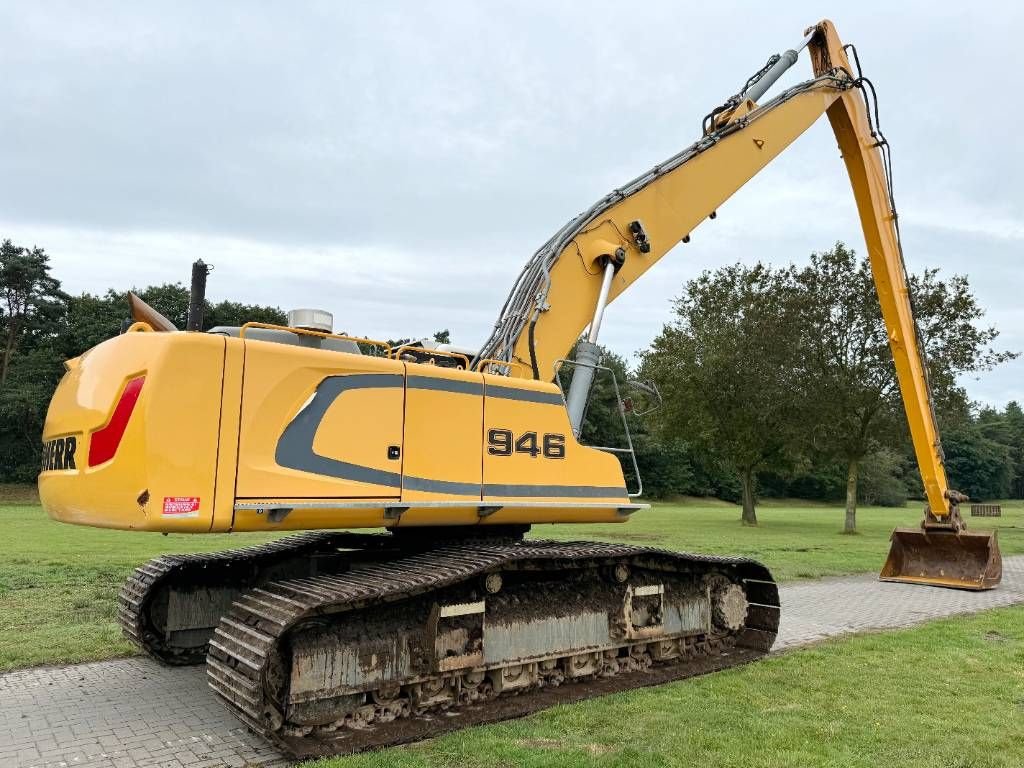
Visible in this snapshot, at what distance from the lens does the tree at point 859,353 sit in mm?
26672

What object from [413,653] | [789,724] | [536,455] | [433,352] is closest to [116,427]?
[433,352]

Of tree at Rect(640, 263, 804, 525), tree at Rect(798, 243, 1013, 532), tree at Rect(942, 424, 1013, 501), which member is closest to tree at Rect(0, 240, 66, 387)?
tree at Rect(640, 263, 804, 525)

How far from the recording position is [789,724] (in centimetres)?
539

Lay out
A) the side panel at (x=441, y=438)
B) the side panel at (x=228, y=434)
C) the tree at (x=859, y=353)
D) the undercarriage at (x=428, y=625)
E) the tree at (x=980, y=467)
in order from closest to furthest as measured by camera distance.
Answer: the side panel at (x=228, y=434), the undercarriage at (x=428, y=625), the side panel at (x=441, y=438), the tree at (x=859, y=353), the tree at (x=980, y=467)

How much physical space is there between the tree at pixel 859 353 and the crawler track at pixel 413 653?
869 inches

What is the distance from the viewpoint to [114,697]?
5863 millimetres

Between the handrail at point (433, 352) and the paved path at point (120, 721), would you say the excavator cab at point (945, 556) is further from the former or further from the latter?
the handrail at point (433, 352)

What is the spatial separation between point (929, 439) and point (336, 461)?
392 inches

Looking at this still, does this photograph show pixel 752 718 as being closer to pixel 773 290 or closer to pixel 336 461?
pixel 336 461

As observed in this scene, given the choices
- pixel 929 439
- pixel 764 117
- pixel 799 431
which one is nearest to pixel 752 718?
pixel 764 117

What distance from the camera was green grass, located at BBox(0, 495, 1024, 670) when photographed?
746cm

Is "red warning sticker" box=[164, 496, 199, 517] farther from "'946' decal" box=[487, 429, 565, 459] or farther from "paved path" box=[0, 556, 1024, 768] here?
"'946' decal" box=[487, 429, 565, 459]

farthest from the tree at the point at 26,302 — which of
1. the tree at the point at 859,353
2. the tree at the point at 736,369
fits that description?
the tree at the point at 859,353

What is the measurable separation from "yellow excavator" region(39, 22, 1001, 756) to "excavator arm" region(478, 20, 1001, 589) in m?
0.03
